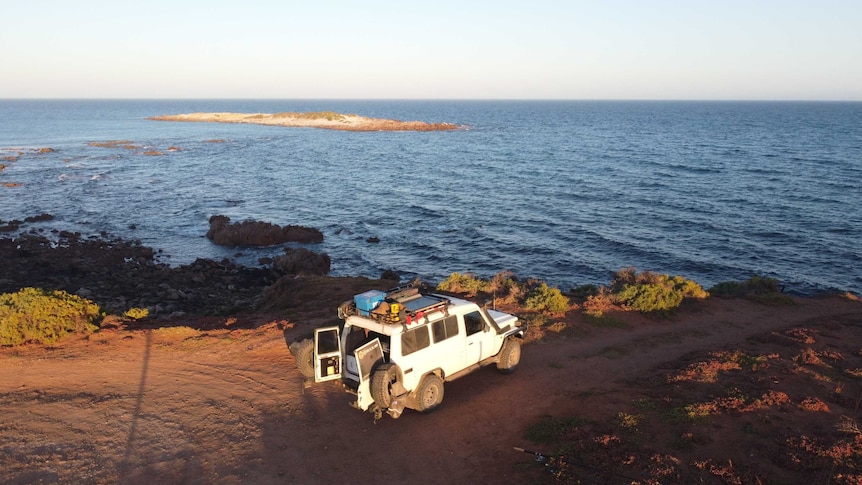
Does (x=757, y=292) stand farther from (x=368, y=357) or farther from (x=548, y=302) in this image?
(x=368, y=357)

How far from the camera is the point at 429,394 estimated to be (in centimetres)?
1151

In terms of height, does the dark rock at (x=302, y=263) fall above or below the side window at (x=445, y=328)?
below

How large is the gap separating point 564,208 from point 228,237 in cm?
2741

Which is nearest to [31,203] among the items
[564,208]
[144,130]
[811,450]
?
[564,208]

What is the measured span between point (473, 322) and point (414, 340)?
1964 mm

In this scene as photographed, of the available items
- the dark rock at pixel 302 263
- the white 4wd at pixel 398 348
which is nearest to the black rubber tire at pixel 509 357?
the white 4wd at pixel 398 348

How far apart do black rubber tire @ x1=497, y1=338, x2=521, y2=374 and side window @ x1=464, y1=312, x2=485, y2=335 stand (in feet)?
4.26

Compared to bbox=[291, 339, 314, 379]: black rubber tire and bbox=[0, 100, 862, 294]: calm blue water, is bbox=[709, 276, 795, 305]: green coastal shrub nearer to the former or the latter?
bbox=[0, 100, 862, 294]: calm blue water

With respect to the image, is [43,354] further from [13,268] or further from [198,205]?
[198,205]

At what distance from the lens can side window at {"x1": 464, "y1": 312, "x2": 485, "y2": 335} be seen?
12.3 m

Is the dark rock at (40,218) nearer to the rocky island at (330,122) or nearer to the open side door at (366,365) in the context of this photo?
the open side door at (366,365)

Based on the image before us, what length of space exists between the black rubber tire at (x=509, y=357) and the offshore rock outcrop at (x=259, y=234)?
28146mm

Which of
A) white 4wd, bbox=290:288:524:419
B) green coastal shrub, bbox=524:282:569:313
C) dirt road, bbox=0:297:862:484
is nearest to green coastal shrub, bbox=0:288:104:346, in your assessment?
dirt road, bbox=0:297:862:484

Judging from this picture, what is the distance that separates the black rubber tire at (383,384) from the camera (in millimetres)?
10359
